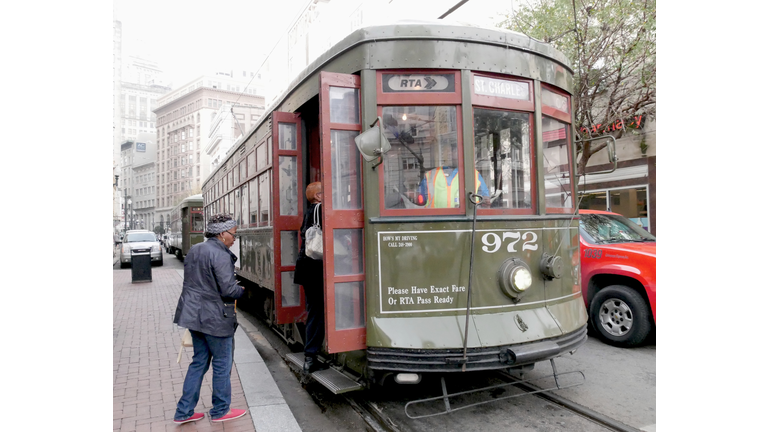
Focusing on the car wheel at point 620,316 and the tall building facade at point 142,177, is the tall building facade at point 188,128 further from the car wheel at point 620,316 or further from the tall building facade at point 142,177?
the car wheel at point 620,316

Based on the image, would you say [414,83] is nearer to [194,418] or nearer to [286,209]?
[286,209]

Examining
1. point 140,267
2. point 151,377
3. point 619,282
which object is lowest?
point 151,377

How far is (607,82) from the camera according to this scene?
38.1 ft

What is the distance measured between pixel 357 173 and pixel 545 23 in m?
8.43

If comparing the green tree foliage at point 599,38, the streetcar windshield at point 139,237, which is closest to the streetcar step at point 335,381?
the green tree foliage at point 599,38

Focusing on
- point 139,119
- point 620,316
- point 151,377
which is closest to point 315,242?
point 151,377

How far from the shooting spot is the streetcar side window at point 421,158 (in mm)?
3955

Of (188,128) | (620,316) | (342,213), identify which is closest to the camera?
(342,213)

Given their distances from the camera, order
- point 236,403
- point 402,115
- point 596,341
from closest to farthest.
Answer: point 402,115
point 236,403
point 596,341

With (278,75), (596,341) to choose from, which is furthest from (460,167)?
(278,75)

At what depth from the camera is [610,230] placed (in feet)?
24.2

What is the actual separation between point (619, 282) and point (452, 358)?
13.2ft

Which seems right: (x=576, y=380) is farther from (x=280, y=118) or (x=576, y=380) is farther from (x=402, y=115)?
(x=280, y=118)

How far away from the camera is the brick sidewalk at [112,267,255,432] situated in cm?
402
